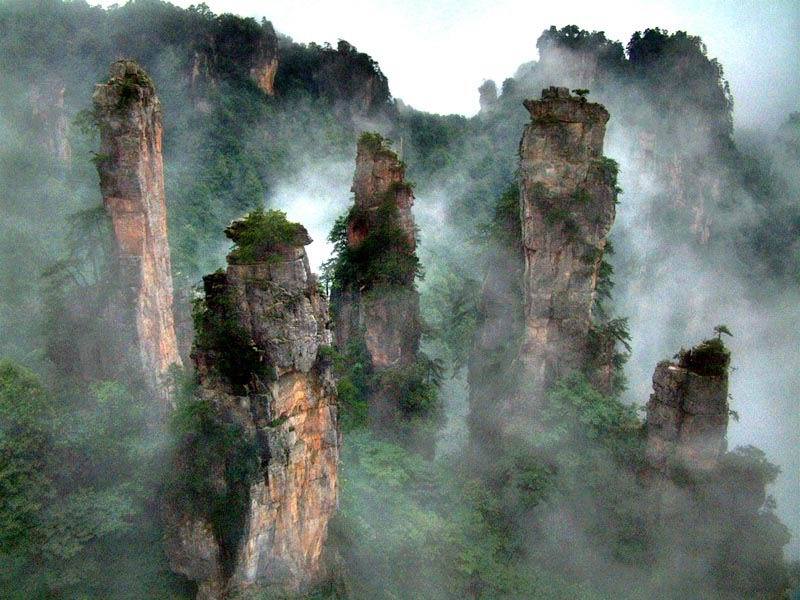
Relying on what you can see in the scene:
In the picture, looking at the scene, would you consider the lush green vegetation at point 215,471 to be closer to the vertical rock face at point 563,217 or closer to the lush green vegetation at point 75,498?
the lush green vegetation at point 75,498

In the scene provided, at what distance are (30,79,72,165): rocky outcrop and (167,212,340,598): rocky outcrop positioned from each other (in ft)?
89.4

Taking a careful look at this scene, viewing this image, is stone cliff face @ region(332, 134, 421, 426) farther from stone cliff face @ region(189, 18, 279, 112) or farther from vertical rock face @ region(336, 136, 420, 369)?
stone cliff face @ region(189, 18, 279, 112)

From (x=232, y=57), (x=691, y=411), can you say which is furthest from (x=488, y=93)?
(x=691, y=411)

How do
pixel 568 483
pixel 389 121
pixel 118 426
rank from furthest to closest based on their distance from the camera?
pixel 389 121 < pixel 568 483 < pixel 118 426

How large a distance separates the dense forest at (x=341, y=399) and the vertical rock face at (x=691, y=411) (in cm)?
7

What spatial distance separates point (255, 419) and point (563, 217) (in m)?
12.9

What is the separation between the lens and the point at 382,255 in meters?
21.5

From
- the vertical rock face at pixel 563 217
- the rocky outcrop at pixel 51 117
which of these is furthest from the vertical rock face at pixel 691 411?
the rocky outcrop at pixel 51 117

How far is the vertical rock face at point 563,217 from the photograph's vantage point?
1947 centimetres

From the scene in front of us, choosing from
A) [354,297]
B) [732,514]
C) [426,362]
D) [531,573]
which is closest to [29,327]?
[354,297]

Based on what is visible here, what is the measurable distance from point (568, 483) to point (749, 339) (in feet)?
102

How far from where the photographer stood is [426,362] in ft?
73.8

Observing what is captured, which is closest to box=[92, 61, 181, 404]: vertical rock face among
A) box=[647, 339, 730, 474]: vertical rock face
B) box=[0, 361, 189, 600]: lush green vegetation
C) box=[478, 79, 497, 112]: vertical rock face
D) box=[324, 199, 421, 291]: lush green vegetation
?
box=[0, 361, 189, 600]: lush green vegetation

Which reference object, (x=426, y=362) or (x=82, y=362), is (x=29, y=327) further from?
(x=426, y=362)
